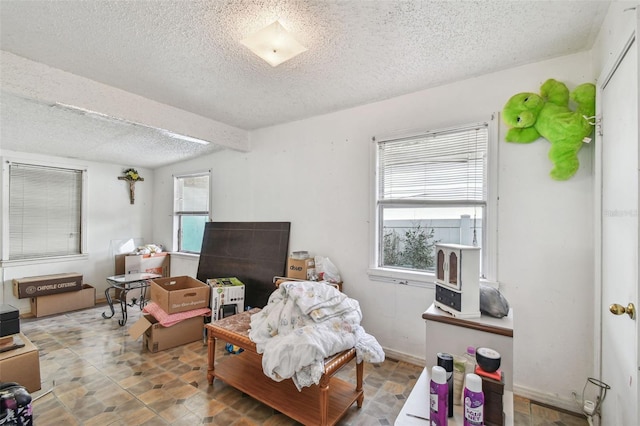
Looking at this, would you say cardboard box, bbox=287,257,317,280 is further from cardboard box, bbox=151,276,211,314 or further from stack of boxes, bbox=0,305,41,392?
stack of boxes, bbox=0,305,41,392

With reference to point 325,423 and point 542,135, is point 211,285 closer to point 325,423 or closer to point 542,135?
point 325,423

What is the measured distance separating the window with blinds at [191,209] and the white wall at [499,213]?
1.23 m

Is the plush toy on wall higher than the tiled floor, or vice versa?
the plush toy on wall

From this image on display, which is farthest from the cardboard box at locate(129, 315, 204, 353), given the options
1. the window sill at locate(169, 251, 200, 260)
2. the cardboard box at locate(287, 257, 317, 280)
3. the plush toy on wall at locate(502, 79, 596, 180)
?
the plush toy on wall at locate(502, 79, 596, 180)

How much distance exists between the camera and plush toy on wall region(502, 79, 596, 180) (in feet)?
6.36

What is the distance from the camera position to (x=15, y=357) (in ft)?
7.11

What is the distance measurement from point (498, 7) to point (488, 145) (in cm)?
103

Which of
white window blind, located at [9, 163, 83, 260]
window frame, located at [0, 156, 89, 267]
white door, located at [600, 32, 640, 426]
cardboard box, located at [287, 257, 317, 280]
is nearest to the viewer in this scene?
white door, located at [600, 32, 640, 426]

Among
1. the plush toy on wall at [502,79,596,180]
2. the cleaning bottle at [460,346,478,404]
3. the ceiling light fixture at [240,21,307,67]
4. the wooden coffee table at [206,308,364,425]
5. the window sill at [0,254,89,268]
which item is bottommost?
the wooden coffee table at [206,308,364,425]

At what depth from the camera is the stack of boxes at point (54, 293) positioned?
404 cm

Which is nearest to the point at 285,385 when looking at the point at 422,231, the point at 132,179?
the point at 422,231

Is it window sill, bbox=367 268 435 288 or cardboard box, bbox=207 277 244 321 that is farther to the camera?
cardboard box, bbox=207 277 244 321

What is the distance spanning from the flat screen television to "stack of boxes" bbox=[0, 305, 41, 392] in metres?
1.96

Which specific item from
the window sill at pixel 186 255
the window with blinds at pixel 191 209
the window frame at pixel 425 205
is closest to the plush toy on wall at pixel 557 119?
the window frame at pixel 425 205
